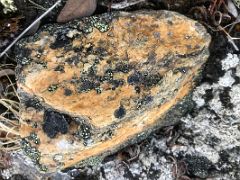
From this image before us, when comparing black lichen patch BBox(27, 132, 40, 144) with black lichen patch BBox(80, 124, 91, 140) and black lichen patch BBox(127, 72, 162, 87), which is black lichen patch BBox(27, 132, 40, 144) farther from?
black lichen patch BBox(127, 72, 162, 87)

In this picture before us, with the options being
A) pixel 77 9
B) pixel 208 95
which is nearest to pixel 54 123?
pixel 77 9

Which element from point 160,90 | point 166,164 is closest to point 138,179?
point 166,164

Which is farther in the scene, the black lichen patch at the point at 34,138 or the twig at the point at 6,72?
the twig at the point at 6,72

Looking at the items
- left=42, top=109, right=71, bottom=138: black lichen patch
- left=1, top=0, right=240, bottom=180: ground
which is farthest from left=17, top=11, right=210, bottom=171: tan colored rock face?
left=1, top=0, right=240, bottom=180: ground

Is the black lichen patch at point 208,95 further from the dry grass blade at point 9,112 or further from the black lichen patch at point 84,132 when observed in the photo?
the dry grass blade at point 9,112

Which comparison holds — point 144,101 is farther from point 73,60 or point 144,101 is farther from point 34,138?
point 34,138

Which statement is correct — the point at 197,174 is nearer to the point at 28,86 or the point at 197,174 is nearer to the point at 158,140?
the point at 158,140

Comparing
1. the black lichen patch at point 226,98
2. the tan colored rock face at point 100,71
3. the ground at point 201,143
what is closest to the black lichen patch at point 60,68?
the tan colored rock face at point 100,71
